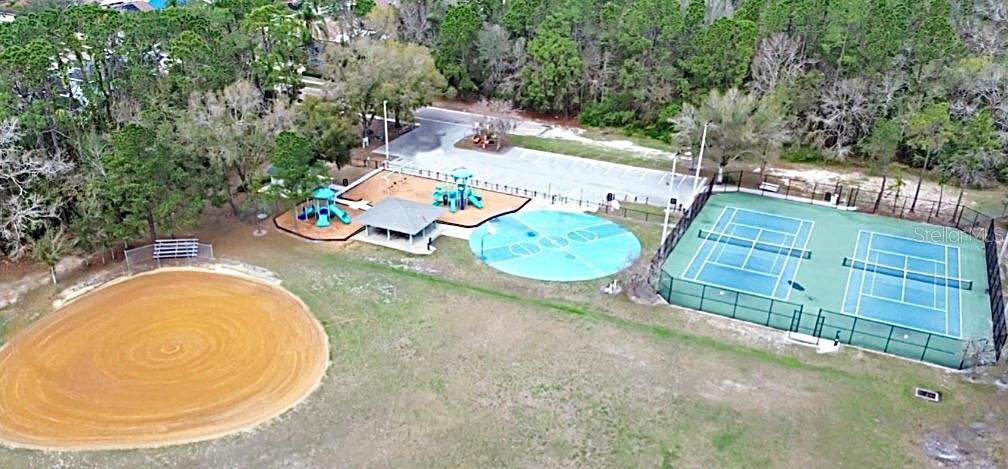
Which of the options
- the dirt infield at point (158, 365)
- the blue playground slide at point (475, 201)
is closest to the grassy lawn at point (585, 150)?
the blue playground slide at point (475, 201)

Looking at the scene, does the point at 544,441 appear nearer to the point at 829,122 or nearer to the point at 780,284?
the point at 780,284

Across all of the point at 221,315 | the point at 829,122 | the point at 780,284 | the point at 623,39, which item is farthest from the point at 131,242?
the point at 829,122

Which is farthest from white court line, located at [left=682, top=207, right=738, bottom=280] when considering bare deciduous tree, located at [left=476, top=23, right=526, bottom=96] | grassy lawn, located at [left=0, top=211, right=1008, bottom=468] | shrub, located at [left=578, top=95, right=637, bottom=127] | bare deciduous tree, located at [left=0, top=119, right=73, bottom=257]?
bare deciduous tree, located at [left=0, top=119, right=73, bottom=257]

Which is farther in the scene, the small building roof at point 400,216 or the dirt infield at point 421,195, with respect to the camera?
the dirt infield at point 421,195

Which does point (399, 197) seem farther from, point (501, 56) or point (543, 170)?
point (501, 56)

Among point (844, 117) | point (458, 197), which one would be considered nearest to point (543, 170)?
point (458, 197)

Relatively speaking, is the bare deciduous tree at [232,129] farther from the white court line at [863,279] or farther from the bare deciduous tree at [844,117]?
the bare deciduous tree at [844,117]

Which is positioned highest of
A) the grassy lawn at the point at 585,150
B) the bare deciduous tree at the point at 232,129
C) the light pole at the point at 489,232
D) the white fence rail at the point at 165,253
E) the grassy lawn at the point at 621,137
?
the bare deciduous tree at the point at 232,129

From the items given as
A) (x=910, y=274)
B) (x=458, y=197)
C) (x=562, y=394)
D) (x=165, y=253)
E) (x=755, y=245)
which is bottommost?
(x=562, y=394)
